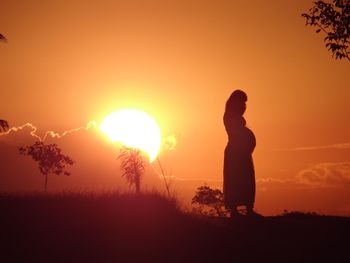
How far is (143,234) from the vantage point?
13023 millimetres

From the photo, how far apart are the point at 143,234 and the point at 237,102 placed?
16.4 feet

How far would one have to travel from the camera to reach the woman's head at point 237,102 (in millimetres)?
14977

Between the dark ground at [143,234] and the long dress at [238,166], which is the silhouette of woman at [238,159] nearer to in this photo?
the long dress at [238,166]

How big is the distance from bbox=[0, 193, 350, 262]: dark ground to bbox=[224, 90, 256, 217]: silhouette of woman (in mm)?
639

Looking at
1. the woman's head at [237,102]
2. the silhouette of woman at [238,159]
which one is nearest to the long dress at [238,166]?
the silhouette of woman at [238,159]

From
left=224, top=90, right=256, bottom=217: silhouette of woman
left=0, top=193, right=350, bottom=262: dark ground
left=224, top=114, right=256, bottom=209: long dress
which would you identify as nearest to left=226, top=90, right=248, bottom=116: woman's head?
left=224, top=90, right=256, bottom=217: silhouette of woman

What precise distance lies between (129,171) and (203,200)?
32832 millimetres

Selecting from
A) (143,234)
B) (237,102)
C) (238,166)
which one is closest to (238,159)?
(238,166)

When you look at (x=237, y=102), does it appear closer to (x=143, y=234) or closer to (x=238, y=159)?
(x=238, y=159)

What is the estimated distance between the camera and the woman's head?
49.1 ft

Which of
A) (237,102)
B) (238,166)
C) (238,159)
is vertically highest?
(237,102)

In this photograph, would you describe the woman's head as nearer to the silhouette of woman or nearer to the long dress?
the silhouette of woman

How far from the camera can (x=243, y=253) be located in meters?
11.8

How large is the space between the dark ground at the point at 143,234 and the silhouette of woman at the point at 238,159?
2.10ft
